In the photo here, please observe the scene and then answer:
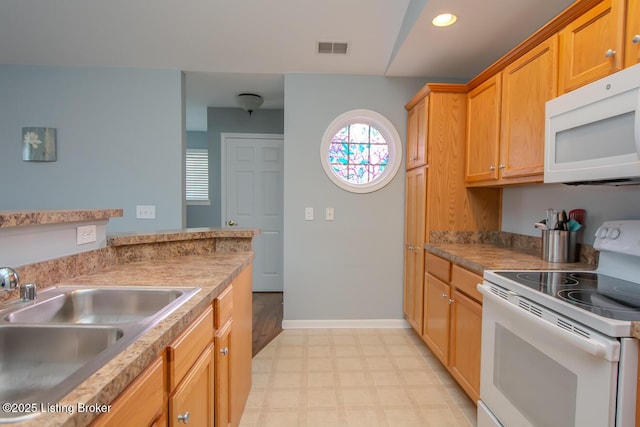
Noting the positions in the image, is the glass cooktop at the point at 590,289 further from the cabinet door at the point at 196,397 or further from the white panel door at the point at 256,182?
the white panel door at the point at 256,182

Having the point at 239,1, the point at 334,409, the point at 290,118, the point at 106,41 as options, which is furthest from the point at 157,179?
the point at 334,409

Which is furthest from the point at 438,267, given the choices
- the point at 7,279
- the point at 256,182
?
the point at 256,182

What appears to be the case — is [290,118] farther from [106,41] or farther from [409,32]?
[106,41]

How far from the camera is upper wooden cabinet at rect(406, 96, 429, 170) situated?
2.52m

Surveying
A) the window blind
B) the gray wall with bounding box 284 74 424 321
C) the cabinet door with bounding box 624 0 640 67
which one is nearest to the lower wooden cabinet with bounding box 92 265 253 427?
the gray wall with bounding box 284 74 424 321

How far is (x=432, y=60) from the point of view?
2.61 m

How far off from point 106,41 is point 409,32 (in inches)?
95.2

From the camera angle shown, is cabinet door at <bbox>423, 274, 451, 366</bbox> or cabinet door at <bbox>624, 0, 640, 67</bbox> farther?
cabinet door at <bbox>423, 274, 451, 366</bbox>

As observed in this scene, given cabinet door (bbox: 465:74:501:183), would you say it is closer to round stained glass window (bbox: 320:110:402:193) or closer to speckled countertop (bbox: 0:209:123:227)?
round stained glass window (bbox: 320:110:402:193)

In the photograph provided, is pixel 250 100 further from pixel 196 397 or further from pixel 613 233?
pixel 613 233

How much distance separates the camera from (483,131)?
221 centimetres

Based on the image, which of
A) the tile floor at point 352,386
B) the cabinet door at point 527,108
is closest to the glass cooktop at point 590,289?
the cabinet door at point 527,108

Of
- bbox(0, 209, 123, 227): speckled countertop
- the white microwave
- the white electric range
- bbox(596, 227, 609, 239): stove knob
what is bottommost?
the white electric range

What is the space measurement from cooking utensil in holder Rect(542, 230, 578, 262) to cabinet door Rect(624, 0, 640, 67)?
0.88m
